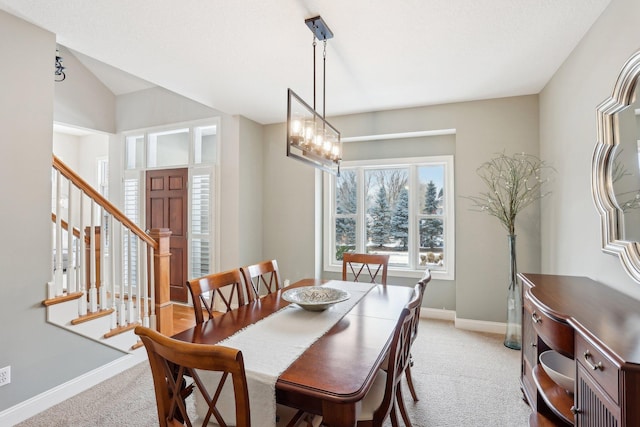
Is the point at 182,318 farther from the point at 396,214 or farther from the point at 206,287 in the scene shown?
the point at 396,214

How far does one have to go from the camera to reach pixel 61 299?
2.29 metres

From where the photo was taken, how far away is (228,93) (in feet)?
11.3

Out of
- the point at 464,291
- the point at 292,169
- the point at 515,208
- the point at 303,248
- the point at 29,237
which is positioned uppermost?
the point at 292,169

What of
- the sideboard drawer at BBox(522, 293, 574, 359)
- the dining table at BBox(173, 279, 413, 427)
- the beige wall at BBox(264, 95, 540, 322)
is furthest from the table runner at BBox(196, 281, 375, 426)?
the beige wall at BBox(264, 95, 540, 322)

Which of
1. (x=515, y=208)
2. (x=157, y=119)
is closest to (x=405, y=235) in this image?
(x=515, y=208)

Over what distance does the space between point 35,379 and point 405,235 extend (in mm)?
3832

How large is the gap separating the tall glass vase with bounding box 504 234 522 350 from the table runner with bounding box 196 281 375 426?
6.27ft

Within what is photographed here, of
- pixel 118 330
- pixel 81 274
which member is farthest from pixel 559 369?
pixel 81 274

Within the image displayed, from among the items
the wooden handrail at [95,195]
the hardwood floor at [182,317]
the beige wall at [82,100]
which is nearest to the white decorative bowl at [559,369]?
the wooden handrail at [95,195]

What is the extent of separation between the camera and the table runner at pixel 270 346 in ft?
3.90

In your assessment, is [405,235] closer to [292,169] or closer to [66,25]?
[292,169]

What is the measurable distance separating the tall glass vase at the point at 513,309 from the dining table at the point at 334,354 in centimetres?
157

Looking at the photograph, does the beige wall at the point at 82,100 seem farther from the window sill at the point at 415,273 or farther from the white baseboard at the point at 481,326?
the white baseboard at the point at 481,326

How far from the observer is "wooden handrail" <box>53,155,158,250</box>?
2398 mm
